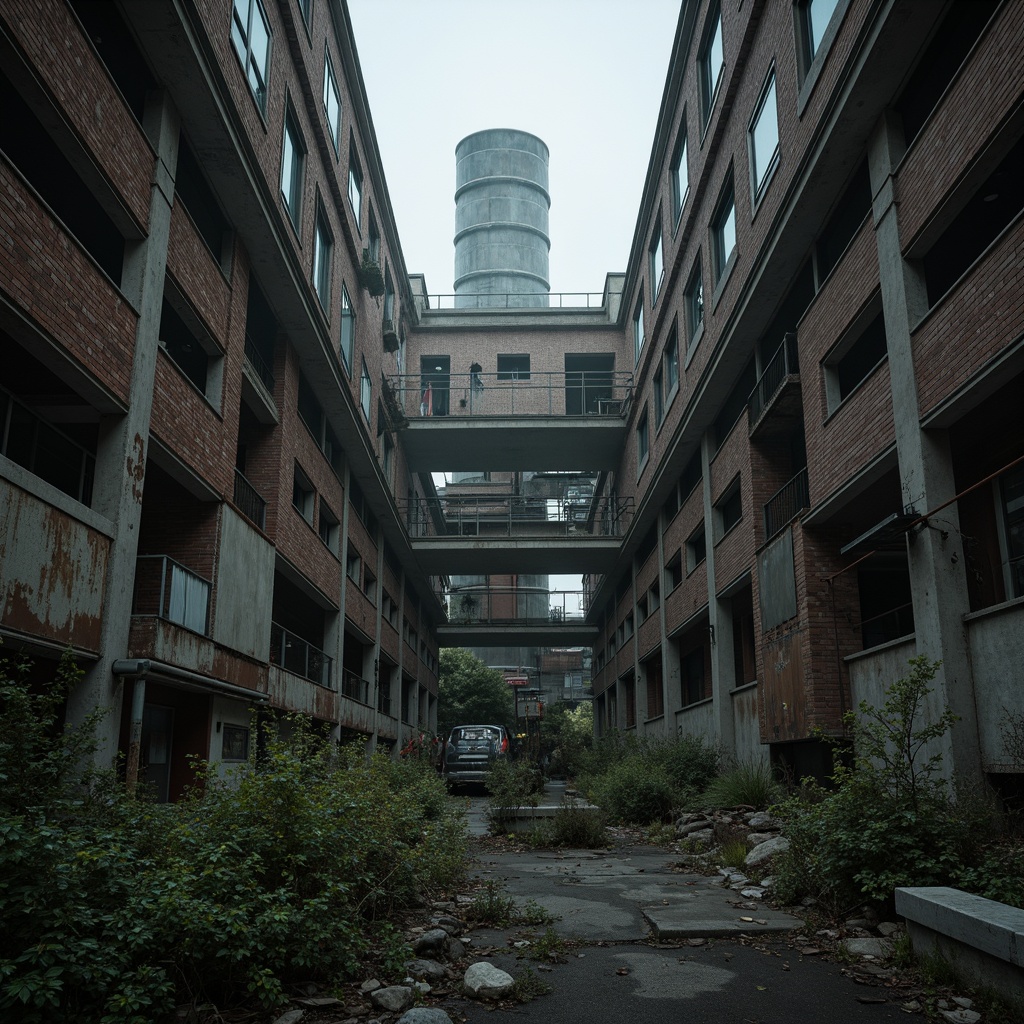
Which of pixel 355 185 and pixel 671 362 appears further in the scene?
pixel 671 362

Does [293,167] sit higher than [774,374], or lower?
higher

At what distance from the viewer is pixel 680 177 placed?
77.7 ft

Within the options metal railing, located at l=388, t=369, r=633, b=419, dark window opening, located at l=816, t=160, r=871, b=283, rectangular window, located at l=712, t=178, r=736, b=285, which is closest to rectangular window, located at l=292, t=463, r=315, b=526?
rectangular window, located at l=712, t=178, r=736, b=285

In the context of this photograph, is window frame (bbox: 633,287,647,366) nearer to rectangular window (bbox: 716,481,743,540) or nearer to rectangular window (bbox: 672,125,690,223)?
rectangular window (bbox: 672,125,690,223)

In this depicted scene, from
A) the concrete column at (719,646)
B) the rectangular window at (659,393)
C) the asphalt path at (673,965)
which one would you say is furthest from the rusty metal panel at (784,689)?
the rectangular window at (659,393)

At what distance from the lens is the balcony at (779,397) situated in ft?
49.0

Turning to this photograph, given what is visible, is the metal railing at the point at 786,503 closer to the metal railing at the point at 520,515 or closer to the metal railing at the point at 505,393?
the metal railing at the point at 520,515

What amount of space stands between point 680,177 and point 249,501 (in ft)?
47.6

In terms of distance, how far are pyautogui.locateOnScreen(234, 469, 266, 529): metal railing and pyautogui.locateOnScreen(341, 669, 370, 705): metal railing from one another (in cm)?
801

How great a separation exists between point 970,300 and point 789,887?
602 cm

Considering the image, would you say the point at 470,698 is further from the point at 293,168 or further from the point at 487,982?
the point at 487,982

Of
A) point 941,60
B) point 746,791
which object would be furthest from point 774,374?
point 746,791

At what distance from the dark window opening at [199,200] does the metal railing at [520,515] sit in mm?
17306

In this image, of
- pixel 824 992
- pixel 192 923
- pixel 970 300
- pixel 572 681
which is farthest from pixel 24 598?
pixel 572 681
